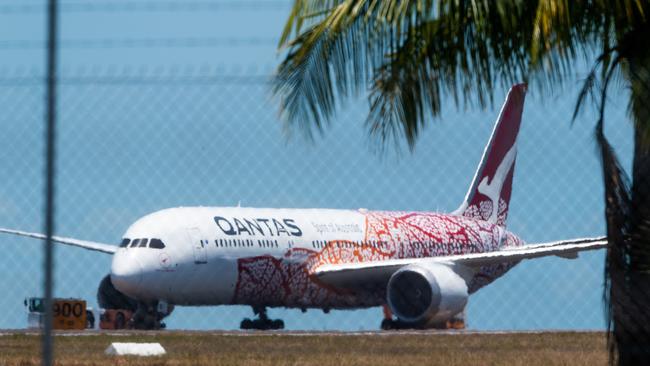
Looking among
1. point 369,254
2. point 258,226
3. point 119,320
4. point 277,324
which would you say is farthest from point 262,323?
point 369,254

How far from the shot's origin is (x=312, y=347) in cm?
2041

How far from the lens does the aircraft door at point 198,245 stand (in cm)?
3142

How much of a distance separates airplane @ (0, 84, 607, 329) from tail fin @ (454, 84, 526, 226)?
0.04 metres

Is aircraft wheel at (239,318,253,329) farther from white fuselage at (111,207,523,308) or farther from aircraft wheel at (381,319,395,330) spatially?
aircraft wheel at (381,319,395,330)

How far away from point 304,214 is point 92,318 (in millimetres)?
5538

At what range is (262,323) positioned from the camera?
1289 inches

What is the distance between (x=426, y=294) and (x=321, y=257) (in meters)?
2.83

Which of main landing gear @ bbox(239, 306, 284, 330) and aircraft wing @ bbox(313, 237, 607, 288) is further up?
aircraft wing @ bbox(313, 237, 607, 288)

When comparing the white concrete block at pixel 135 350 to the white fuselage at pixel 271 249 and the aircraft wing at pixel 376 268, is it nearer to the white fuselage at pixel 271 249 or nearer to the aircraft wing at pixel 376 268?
the white fuselage at pixel 271 249

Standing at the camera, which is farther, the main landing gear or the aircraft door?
the main landing gear

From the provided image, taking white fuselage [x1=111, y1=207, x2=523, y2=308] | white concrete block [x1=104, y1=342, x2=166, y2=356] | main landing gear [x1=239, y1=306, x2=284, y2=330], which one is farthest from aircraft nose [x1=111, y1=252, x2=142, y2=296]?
white concrete block [x1=104, y1=342, x2=166, y2=356]

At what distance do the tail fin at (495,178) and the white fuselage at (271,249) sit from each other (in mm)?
401

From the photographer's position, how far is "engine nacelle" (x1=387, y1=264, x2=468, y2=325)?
32594 mm

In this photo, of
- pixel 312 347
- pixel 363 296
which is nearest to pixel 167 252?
pixel 363 296
